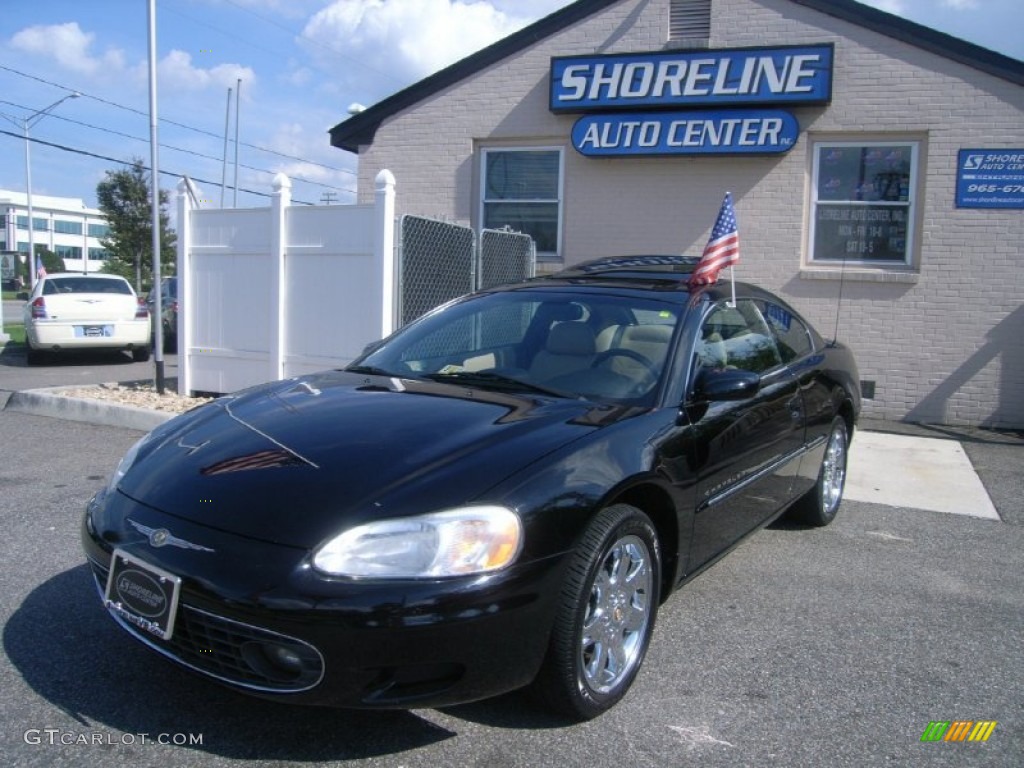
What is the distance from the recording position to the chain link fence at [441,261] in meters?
7.83

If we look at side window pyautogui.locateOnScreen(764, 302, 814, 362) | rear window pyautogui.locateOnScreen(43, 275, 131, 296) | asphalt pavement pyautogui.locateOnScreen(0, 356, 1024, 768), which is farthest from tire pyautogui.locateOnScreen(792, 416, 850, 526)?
rear window pyautogui.locateOnScreen(43, 275, 131, 296)

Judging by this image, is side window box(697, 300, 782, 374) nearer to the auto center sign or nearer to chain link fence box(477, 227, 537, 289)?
chain link fence box(477, 227, 537, 289)

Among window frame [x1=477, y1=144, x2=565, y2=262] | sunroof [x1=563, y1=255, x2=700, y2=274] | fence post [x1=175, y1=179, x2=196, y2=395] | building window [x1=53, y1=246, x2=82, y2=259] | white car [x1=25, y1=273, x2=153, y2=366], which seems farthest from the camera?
building window [x1=53, y1=246, x2=82, y2=259]

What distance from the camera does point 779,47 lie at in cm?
931

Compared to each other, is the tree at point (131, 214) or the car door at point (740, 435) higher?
the tree at point (131, 214)

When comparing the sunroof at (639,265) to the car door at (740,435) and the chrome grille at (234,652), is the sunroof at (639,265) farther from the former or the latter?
the chrome grille at (234,652)

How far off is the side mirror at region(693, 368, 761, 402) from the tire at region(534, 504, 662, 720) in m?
0.68

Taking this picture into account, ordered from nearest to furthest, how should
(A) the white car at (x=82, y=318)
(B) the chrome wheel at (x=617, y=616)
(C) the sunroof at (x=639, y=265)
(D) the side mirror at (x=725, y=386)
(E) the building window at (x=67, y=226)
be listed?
(B) the chrome wheel at (x=617, y=616), (D) the side mirror at (x=725, y=386), (C) the sunroof at (x=639, y=265), (A) the white car at (x=82, y=318), (E) the building window at (x=67, y=226)

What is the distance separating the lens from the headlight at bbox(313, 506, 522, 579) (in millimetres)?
2541

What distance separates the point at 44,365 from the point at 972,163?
13.1m

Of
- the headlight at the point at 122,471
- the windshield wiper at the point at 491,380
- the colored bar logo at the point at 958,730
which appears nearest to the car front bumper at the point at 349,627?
the headlight at the point at 122,471

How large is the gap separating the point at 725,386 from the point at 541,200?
7.51 metres

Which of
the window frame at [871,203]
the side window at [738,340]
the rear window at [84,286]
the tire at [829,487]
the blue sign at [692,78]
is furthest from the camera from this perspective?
the rear window at [84,286]

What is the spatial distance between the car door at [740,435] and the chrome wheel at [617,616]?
17.9 inches
